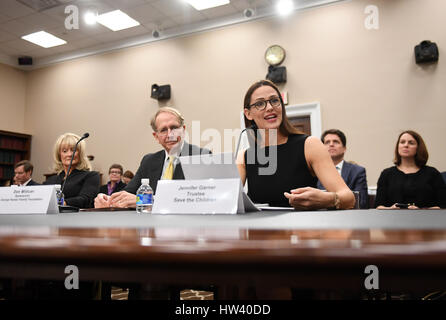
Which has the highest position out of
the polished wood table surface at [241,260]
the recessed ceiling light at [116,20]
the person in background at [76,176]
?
the recessed ceiling light at [116,20]

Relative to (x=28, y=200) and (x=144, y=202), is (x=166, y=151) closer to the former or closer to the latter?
(x=144, y=202)

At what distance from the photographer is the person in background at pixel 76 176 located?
2330 mm

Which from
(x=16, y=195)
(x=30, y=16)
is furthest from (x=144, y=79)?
(x=16, y=195)

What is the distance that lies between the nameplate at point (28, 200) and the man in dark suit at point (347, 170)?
79.5 inches

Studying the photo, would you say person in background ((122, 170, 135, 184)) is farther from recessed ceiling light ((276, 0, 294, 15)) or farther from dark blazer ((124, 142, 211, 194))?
dark blazer ((124, 142, 211, 194))

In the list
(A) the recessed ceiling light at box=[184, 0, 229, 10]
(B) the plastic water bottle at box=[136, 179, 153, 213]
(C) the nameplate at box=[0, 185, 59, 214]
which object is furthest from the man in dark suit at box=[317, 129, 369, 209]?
(A) the recessed ceiling light at box=[184, 0, 229, 10]

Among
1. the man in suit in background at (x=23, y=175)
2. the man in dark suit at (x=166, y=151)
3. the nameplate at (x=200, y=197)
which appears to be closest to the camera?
the nameplate at (x=200, y=197)

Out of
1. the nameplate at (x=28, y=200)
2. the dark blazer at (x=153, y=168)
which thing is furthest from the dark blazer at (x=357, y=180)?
the nameplate at (x=28, y=200)

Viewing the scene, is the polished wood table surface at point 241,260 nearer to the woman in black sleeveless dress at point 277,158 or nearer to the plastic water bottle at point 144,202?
the plastic water bottle at point 144,202

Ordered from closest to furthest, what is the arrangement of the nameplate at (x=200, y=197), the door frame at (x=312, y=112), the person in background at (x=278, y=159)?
the nameplate at (x=200, y=197)
the person in background at (x=278, y=159)
the door frame at (x=312, y=112)

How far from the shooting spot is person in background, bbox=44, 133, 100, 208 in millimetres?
2330

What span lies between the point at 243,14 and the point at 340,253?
527 centimetres

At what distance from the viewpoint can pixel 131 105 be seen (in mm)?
5848
